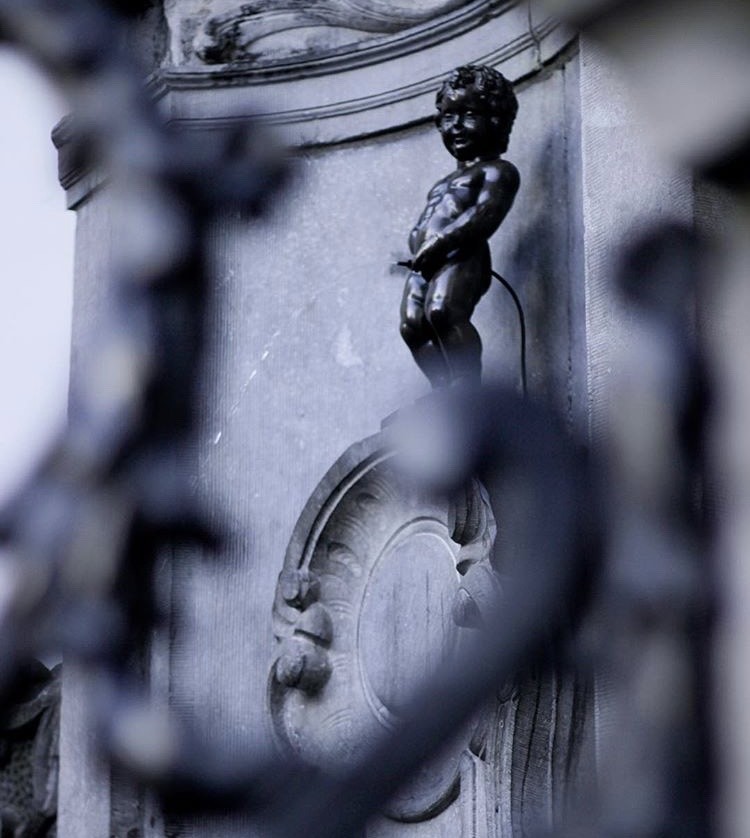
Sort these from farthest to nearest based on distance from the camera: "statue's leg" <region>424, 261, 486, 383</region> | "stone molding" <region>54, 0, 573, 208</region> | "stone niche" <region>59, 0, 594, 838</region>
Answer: "stone molding" <region>54, 0, 573, 208</region> < "stone niche" <region>59, 0, 594, 838</region> < "statue's leg" <region>424, 261, 486, 383</region>

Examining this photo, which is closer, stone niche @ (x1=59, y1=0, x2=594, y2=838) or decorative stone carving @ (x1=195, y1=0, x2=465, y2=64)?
stone niche @ (x1=59, y1=0, x2=594, y2=838)

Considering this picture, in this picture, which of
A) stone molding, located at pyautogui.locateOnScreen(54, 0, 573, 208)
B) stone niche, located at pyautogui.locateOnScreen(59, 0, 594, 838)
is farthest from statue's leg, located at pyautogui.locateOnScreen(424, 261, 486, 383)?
stone molding, located at pyautogui.locateOnScreen(54, 0, 573, 208)

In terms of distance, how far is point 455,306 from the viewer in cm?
428

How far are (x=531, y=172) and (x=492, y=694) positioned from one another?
4116 millimetres

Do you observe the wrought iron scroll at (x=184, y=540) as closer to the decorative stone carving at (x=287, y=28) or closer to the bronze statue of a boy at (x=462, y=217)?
the bronze statue of a boy at (x=462, y=217)

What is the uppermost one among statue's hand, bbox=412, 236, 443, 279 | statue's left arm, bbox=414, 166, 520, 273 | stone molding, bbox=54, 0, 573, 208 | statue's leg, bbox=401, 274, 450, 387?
stone molding, bbox=54, 0, 573, 208

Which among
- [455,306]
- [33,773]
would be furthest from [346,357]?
[33,773]

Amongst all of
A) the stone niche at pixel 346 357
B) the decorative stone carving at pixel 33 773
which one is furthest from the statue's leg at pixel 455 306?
the decorative stone carving at pixel 33 773

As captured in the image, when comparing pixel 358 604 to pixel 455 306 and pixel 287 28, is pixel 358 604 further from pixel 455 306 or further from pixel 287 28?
pixel 287 28

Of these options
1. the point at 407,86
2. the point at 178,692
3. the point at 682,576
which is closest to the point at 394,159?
the point at 407,86

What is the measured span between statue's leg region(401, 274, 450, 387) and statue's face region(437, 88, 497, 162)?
316 millimetres

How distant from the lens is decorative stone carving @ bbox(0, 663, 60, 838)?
535cm

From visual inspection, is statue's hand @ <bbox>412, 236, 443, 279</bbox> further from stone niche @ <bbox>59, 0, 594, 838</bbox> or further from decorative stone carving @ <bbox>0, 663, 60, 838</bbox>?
decorative stone carving @ <bbox>0, 663, 60, 838</bbox>

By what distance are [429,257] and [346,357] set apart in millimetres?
869
